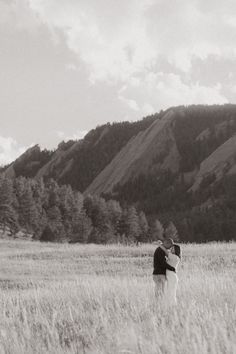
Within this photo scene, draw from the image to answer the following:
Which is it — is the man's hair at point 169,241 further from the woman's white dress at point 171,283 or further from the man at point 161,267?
the woman's white dress at point 171,283

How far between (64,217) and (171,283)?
8578 centimetres

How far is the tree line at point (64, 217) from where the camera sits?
8562 cm

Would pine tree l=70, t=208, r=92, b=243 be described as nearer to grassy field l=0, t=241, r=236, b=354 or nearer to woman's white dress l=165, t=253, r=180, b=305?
grassy field l=0, t=241, r=236, b=354

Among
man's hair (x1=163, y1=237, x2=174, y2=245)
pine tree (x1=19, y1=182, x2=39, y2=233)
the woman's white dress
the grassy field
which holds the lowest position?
the grassy field

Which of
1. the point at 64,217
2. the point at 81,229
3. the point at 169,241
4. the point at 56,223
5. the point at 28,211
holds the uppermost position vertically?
the point at 28,211

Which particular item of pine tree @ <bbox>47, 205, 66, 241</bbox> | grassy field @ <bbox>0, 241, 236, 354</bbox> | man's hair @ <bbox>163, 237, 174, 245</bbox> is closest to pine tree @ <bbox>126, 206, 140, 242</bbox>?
pine tree @ <bbox>47, 205, 66, 241</bbox>

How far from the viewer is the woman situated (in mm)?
9711

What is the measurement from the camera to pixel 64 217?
9519 centimetres

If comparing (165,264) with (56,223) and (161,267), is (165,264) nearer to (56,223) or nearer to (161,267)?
(161,267)

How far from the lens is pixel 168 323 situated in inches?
310

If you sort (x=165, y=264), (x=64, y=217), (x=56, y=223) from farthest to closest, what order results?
(x=64, y=217) < (x=56, y=223) < (x=165, y=264)

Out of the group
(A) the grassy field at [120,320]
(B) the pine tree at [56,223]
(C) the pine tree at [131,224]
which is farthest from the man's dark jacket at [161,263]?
(C) the pine tree at [131,224]

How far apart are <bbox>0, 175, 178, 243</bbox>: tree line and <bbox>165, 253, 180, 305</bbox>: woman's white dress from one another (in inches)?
2867

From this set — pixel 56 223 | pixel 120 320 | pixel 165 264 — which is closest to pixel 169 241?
pixel 165 264
